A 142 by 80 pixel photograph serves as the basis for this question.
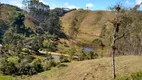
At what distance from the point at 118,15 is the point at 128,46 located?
126 ft

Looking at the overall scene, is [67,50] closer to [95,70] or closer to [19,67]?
[19,67]

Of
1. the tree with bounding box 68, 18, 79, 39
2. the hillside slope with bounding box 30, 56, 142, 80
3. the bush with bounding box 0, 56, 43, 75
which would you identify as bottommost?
the bush with bounding box 0, 56, 43, 75

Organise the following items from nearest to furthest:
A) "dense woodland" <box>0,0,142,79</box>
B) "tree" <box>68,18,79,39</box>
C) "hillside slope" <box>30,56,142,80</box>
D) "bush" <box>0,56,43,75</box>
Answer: "hillside slope" <box>30,56,142,80</box> < "dense woodland" <box>0,0,142,79</box> < "bush" <box>0,56,43,75</box> < "tree" <box>68,18,79,39</box>

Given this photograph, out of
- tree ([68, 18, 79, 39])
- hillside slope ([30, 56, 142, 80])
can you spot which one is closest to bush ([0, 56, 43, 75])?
hillside slope ([30, 56, 142, 80])

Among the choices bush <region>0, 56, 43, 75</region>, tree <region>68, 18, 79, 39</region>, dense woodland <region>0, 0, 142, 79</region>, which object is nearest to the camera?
dense woodland <region>0, 0, 142, 79</region>

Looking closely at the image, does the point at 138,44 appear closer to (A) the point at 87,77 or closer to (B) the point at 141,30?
(B) the point at 141,30

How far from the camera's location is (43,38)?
3696 inches

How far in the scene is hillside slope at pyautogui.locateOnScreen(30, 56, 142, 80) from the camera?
3491 centimetres

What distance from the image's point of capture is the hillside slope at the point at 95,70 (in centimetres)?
3491

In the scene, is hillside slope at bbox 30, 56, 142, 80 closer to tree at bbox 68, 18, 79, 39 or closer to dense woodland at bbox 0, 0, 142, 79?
dense woodland at bbox 0, 0, 142, 79

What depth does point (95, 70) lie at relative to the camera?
38.8 m

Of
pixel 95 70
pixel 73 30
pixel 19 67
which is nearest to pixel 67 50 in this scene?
pixel 19 67

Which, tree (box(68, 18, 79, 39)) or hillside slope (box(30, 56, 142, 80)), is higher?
tree (box(68, 18, 79, 39))

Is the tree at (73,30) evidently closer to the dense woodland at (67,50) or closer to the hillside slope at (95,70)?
the dense woodland at (67,50)
